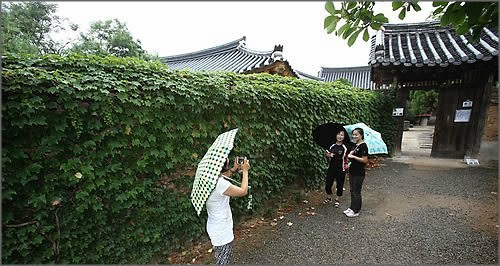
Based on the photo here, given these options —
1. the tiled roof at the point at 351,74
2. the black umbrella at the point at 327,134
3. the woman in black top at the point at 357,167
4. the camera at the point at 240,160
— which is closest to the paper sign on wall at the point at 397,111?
the black umbrella at the point at 327,134

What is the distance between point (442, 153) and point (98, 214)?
11.6 m

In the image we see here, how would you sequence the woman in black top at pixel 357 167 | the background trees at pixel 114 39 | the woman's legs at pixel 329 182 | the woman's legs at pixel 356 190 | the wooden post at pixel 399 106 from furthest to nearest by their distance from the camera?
the background trees at pixel 114 39 < the wooden post at pixel 399 106 < the woman's legs at pixel 329 182 < the woman's legs at pixel 356 190 < the woman in black top at pixel 357 167

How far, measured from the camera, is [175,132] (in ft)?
11.4

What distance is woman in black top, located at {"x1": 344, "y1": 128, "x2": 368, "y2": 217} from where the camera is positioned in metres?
4.47

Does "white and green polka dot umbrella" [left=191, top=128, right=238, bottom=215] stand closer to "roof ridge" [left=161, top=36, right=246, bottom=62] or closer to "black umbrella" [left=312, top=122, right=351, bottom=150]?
"black umbrella" [left=312, top=122, right=351, bottom=150]

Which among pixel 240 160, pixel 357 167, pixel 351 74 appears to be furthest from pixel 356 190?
pixel 351 74

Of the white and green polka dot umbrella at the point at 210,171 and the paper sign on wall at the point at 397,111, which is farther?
the paper sign on wall at the point at 397,111

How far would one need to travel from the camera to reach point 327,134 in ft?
17.8

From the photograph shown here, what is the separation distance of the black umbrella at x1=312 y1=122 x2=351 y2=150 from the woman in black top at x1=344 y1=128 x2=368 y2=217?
56 centimetres

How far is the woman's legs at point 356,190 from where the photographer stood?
464 cm

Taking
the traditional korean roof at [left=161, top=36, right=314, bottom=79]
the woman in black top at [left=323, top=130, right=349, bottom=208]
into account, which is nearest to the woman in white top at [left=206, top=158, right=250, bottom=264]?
the woman in black top at [left=323, top=130, right=349, bottom=208]

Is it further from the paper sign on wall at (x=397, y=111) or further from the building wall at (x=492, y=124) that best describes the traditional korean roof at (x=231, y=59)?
the building wall at (x=492, y=124)

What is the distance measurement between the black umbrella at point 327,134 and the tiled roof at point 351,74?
2583cm

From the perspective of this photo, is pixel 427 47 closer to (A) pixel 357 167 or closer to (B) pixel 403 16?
(A) pixel 357 167
